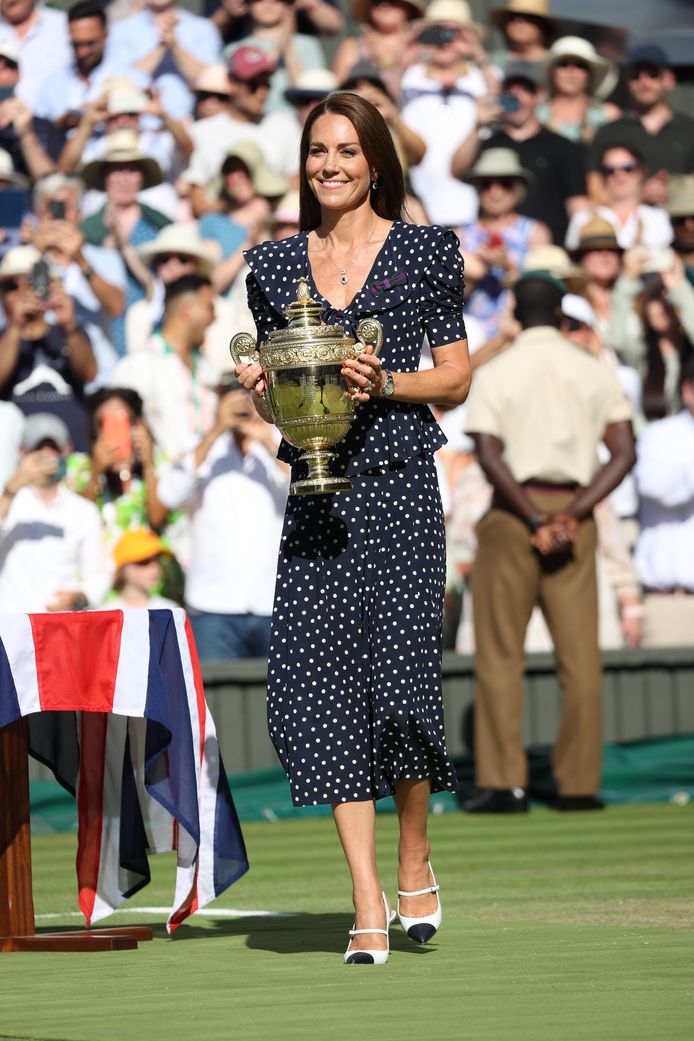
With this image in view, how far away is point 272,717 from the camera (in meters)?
5.14

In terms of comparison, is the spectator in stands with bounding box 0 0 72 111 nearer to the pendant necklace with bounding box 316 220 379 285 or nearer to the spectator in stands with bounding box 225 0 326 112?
the spectator in stands with bounding box 225 0 326 112

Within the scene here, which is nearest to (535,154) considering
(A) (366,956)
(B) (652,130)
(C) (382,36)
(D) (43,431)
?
(B) (652,130)

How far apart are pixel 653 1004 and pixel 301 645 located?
1465mm

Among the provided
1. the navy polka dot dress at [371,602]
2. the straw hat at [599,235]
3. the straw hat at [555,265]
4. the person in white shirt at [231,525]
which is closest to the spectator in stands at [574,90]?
the straw hat at [599,235]

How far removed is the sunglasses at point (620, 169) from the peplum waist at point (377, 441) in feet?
28.0

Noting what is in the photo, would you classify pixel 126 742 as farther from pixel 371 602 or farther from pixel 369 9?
pixel 369 9

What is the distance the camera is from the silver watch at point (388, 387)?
16.1 feet

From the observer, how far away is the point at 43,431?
34.8 feet

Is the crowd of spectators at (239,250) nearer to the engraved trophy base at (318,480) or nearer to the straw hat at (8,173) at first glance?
the straw hat at (8,173)

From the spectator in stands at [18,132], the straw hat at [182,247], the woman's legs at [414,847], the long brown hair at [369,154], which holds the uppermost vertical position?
the spectator in stands at [18,132]

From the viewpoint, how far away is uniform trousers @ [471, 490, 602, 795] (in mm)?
9859

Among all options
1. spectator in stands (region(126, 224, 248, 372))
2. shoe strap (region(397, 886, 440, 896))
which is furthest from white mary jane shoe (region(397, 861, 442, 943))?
spectator in stands (region(126, 224, 248, 372))

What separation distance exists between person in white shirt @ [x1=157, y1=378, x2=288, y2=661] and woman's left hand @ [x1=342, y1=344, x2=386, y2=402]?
5772 mm

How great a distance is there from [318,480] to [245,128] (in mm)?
8368
